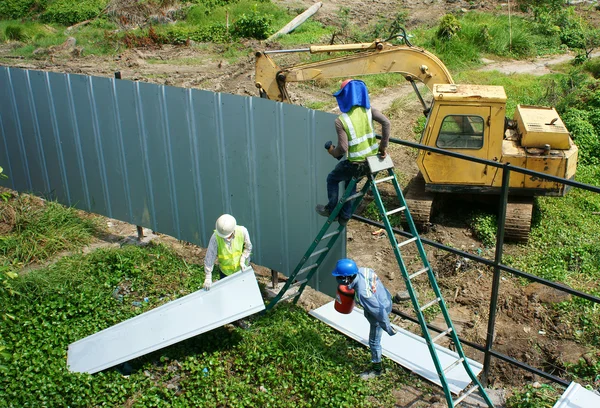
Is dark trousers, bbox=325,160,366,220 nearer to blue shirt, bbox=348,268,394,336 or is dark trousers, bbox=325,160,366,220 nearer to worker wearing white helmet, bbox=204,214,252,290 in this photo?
blue shirt, bbox=348,268,394,336

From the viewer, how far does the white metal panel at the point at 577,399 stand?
491 centimetres

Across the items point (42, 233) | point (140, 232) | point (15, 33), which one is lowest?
point (140, 232)

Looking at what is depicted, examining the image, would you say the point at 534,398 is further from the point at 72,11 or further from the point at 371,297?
the point at 72,11

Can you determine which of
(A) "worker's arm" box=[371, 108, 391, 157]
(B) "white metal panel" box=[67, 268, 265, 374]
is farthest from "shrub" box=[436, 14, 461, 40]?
(B) "white metal panel" box=[67, 268, 265, 374]

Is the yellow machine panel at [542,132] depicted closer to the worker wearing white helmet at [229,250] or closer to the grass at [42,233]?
the worker wearing white helmet at [229,250]

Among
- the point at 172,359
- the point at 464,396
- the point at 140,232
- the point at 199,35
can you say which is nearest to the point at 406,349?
the point at 464,396

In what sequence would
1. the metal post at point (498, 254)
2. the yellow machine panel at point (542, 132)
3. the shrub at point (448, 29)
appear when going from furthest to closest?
1. the shrub at point (448, 29)
2. the yellow machine panel at point (542, 132)
3. the metal post at point (498, 254)

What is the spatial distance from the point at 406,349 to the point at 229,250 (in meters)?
1.96

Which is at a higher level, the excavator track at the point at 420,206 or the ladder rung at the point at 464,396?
the ladder rung at the point at 464,396

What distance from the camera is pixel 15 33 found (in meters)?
23.8

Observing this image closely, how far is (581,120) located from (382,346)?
352 inches

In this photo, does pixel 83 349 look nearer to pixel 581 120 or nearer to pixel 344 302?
pixel 344 302

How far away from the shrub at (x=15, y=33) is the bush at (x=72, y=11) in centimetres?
230

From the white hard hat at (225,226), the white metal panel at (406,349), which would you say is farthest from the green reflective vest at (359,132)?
the white metal panel at (406,349)
